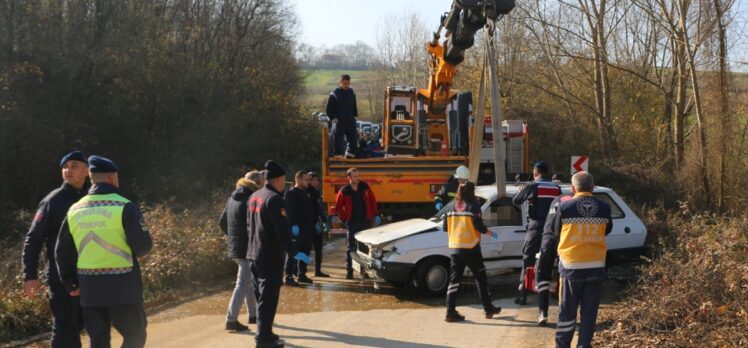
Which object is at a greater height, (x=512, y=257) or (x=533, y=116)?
(x=533, y=116)

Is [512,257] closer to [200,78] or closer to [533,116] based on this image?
[533,116]

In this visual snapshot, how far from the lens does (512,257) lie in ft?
30.5

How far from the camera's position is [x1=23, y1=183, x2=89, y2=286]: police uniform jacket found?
215 inches

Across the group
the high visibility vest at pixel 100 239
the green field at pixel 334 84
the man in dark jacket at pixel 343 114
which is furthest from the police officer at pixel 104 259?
the green field at pixel 334 84

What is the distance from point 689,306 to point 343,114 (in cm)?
803

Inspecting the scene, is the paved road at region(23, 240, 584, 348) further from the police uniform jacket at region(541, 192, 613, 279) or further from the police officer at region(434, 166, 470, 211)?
the police officer at region(434, 166, 470, 211)

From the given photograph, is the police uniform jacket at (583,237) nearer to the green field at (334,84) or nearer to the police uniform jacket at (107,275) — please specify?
the police uniform jacket at (107,275)

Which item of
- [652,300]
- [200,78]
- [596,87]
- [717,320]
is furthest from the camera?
[200,78]

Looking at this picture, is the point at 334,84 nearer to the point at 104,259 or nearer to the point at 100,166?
the point at 100,166

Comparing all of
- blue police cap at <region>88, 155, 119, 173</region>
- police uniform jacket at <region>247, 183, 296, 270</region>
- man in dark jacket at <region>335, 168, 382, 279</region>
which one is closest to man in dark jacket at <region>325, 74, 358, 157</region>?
man in dark jacket at <region>335, 168, 382, 279</region>

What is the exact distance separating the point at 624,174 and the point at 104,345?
1721 centimetres

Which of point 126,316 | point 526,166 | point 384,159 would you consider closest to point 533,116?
point 526,166

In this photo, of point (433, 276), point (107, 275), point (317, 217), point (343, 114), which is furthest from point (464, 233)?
point (343, 114)

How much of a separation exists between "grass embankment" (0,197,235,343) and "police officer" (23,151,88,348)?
6.95 feet
